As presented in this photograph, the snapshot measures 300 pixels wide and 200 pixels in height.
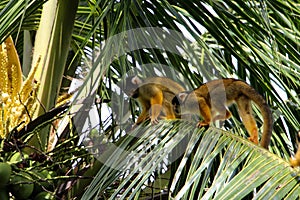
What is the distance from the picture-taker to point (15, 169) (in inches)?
97.0

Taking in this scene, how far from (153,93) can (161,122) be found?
0.65m

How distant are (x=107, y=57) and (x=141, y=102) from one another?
88 centimetres

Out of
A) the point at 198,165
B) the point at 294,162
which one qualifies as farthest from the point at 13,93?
the point at 294,162

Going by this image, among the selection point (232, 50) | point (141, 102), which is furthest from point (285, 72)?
point (141, 102)

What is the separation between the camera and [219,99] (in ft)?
9.75

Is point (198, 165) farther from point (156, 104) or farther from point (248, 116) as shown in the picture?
point (156, 104)

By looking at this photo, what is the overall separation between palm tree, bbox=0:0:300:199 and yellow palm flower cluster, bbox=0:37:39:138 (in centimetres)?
7

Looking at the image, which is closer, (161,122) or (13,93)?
(161,122)

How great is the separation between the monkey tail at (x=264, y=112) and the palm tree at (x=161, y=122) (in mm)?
89

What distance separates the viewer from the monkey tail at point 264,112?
8.34ft

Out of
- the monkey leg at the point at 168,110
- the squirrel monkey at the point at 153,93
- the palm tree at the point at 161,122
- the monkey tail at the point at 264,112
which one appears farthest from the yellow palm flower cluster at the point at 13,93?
the monkey tail at the point at 264,112

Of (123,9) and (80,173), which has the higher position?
(123,9)

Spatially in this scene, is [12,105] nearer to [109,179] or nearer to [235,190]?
[109,179]

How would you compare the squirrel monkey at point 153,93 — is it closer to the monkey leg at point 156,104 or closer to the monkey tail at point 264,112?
the monkey leg at point 156,104
